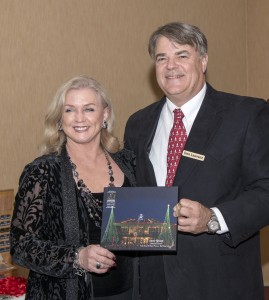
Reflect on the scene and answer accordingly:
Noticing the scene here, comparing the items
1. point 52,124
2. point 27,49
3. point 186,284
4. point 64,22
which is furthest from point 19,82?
point 186,284

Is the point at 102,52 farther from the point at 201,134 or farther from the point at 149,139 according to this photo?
the point at 201,134

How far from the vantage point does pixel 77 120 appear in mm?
2773

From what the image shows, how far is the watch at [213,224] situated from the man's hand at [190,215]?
49mm

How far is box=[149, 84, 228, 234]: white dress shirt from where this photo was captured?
281 cm

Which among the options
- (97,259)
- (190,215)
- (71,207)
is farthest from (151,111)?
(97,259)

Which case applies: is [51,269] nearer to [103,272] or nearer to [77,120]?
[103,272]

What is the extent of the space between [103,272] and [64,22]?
8.14 ft

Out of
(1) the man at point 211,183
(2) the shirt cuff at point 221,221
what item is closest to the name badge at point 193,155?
(1) the man at point 211,183

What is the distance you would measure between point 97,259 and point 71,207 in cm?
33

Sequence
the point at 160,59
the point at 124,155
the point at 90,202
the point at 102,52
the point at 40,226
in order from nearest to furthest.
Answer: the point at 40,226 → the point at 90,202 → the point at 160,59 → the point at 124,155 → the point at 102,52

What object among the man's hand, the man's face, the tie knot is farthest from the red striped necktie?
the man's hand

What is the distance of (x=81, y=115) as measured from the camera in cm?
278

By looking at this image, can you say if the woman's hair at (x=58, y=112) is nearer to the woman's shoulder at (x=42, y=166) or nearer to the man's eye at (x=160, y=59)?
the woman's shoulder at (x=42, y=166)

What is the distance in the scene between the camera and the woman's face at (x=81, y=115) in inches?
110
